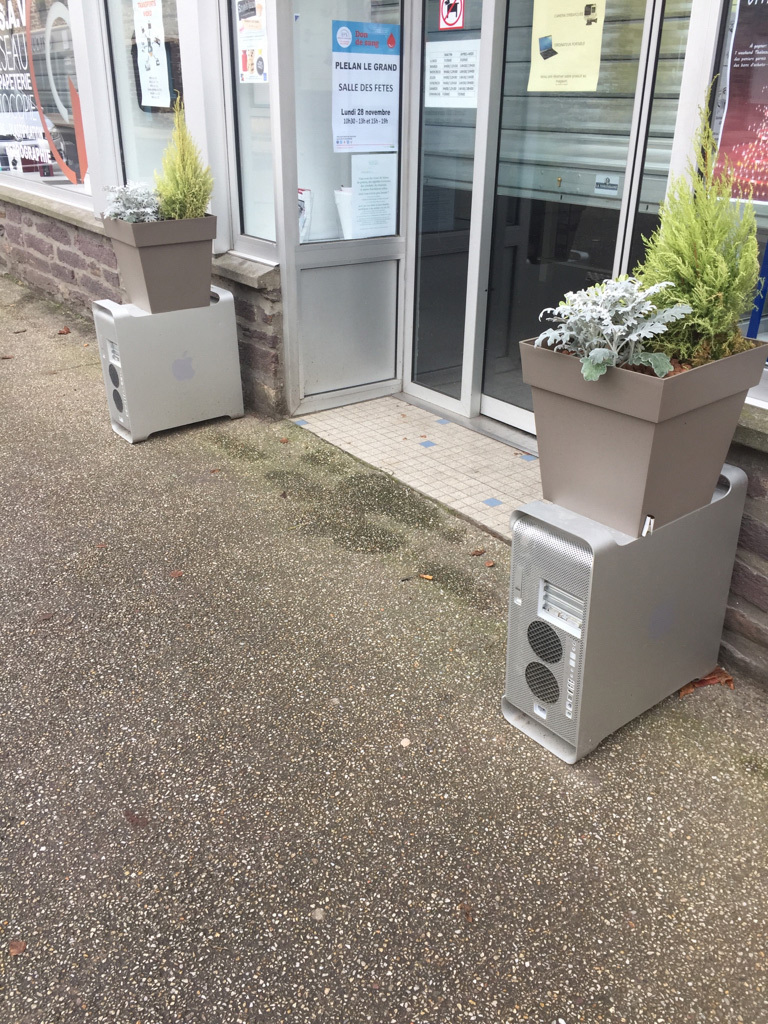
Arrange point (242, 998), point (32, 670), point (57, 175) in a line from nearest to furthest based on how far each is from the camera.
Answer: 1. point (242, 998)
2. point (32, 670)
3. point (57, 175)

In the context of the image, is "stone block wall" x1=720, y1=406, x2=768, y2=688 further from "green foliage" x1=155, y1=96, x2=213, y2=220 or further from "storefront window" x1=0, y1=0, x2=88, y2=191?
"storefront window" x1=0, y1=0, x2=88, y2=191

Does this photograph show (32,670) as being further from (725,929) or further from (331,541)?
(725,929)

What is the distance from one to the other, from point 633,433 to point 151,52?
4.85 m

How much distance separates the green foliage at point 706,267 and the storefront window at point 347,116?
294cm

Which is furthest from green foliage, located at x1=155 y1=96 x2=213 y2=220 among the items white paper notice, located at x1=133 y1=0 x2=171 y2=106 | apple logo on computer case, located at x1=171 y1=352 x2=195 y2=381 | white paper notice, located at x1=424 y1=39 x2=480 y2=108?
white paper notice, located at x1=424 y1=39 x2=480 y2=108

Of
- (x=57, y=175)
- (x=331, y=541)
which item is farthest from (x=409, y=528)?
(x=57, y=175)

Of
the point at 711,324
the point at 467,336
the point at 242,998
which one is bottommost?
the point at 242,998

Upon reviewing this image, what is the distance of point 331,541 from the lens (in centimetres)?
381

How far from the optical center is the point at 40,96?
736 cm

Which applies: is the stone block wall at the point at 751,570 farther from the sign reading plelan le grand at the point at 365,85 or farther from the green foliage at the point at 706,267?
the sign reading plelan le grand at the point at 365,85

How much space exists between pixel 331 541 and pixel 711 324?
6.64 ft

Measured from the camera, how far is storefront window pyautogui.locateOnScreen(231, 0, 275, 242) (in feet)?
14.9

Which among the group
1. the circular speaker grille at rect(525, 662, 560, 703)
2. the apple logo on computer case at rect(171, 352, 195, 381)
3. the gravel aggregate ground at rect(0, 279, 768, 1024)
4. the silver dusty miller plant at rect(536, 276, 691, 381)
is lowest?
the gravel aggregate ground at rect(0, 279, 768, 1024)

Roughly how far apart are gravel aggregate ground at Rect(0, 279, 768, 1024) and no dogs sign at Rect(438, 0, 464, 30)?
2.77 meters
